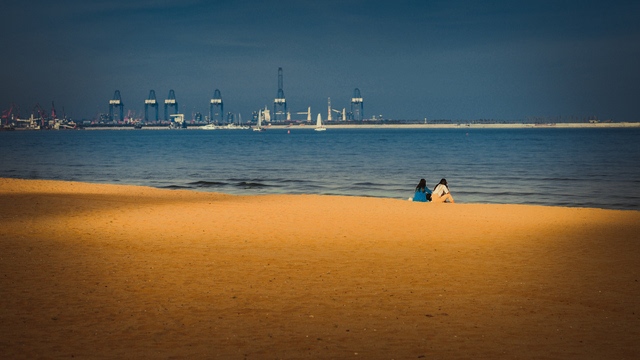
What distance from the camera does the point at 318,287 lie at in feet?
26.4

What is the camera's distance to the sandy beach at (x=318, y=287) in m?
5.82

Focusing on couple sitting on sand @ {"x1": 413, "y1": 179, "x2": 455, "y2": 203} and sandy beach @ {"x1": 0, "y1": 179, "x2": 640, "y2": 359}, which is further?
couple sitting on sand @ {"x1": 413, "y1": 179, "x2": 455, "y2": 203}

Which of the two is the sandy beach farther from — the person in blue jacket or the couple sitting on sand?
the person in blue jacket

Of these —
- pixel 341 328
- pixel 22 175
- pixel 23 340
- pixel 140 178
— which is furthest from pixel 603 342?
pixel 22 175

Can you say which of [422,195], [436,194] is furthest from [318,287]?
[422,195]

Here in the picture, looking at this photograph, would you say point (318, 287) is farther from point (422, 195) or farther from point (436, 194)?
point (422, 195)

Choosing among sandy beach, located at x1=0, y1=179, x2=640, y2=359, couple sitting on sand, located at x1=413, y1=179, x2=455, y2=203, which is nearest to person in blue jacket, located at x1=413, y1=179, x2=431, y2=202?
couple sitting on sand, located at x1=413, y1=179, x2=455, y2=203

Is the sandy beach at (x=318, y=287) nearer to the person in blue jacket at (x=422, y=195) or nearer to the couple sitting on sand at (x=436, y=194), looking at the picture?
the couple sitting on sand at (x=436, y=194)

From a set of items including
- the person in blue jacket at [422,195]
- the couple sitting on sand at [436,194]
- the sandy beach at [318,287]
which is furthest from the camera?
the person in blue jacket at [422,195]

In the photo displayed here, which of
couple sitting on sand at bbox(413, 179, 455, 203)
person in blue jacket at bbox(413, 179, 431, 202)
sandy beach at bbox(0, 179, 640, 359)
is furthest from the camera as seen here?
person in blue jacket at bbox(413, 179, 431, 202)

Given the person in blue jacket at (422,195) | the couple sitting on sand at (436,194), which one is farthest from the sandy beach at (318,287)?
the person in blue jacket at (422,195)

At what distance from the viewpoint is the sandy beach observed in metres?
5.82

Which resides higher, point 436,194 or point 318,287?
point 436,194

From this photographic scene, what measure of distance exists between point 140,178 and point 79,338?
103ft
